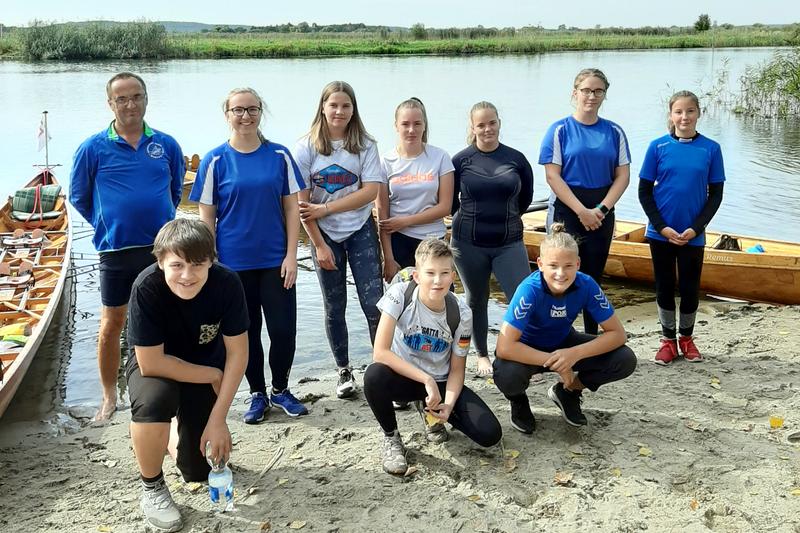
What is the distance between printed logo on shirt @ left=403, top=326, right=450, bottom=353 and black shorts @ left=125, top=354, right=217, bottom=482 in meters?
1.08

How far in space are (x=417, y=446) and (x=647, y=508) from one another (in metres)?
1.30

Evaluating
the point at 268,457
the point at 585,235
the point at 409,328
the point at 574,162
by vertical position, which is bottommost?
the point at 268,457

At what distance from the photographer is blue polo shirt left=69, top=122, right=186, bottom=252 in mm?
4730

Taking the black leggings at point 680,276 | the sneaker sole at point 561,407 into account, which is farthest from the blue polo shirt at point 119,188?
the black leggings at point 680,276

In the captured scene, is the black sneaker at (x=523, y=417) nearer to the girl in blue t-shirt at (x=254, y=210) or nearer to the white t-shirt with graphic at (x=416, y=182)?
the white t-shirt with graphic at (x=416, y=182)

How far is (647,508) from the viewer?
11.7ft

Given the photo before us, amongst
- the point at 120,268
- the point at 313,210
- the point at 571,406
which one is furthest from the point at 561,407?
the point at 120,268

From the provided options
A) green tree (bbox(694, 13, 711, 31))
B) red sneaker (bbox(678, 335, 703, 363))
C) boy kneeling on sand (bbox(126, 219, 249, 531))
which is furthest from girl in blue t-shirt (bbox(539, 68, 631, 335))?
green tree (bbox(694, 13, 711, 31))

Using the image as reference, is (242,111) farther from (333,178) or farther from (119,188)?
(119,188)

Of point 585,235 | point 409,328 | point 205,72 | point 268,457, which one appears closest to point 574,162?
point 585,235

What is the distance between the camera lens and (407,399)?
407cm

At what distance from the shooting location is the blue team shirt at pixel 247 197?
4.39m

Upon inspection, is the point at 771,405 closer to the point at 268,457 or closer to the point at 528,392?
the point at 528,392

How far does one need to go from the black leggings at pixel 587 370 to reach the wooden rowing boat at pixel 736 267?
4.23 m
